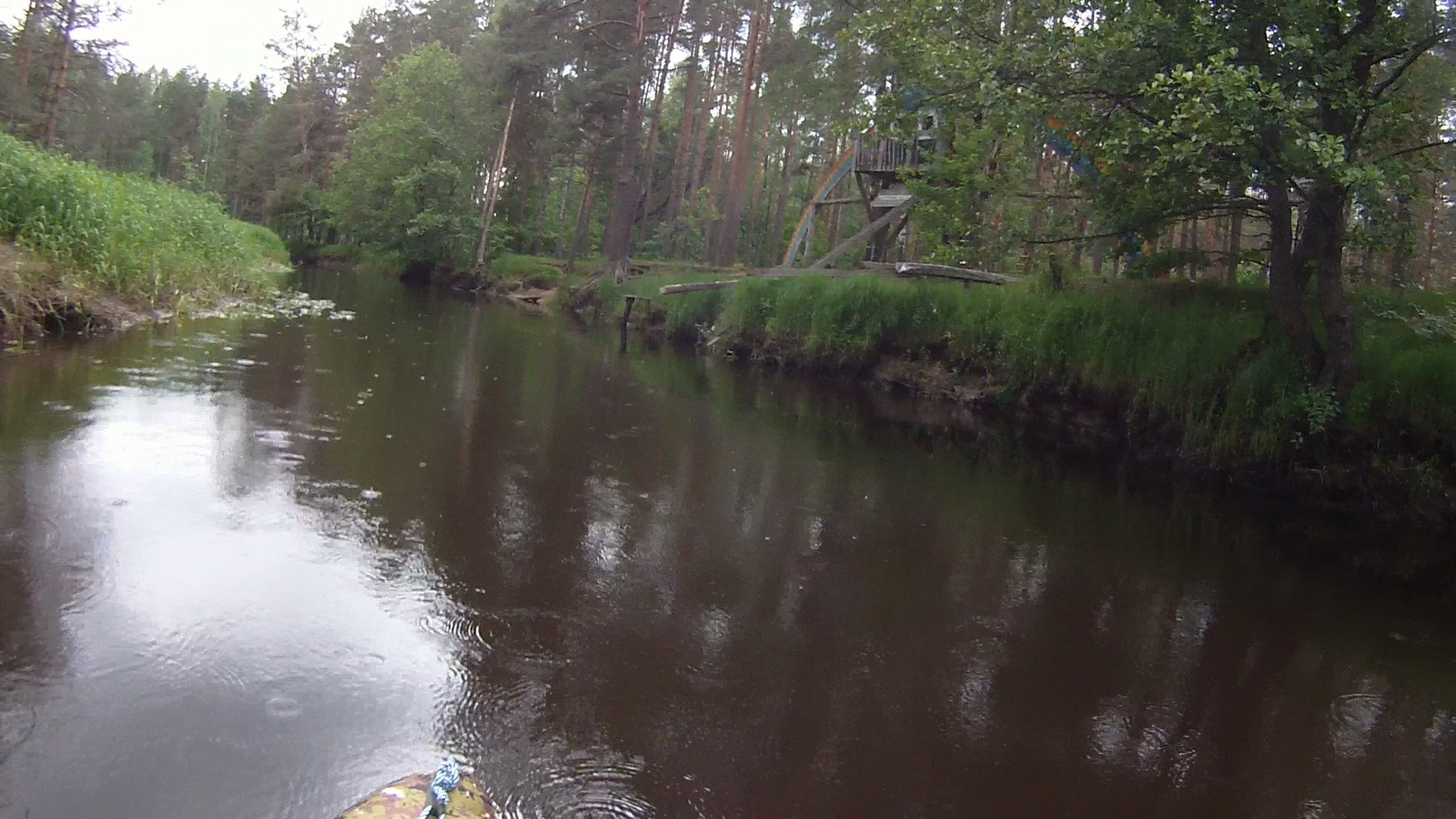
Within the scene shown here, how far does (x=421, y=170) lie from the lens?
120 ft

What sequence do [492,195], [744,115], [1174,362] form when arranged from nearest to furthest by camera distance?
1. [1174,362]
2. [744,115]
3. [492,195]

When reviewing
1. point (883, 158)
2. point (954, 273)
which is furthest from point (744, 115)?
point (954, 273)

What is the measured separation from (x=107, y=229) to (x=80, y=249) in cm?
76

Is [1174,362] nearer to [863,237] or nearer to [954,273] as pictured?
[954,273]

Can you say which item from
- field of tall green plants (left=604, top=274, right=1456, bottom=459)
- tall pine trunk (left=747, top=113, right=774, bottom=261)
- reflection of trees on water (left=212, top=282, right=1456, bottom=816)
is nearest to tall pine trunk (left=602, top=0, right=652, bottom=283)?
tall pine trunk (left=747, top=113, right=774, bottom=261)

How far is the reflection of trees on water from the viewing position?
3680 millimetres

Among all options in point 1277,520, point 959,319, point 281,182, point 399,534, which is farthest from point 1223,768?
point 281,182

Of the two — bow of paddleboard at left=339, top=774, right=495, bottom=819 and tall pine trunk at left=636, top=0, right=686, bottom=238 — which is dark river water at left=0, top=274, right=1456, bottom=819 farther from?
tall pine trunk at left=636, top=0, right=686, bottom=238

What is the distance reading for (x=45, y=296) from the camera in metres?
10.7

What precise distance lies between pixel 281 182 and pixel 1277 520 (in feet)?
183

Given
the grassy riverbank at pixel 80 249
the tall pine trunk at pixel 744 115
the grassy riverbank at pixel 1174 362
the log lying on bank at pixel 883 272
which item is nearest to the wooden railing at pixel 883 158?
the log lying on bank at pixel 883 272

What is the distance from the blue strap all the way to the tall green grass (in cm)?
1078

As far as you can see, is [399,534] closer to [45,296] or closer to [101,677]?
[101,677]

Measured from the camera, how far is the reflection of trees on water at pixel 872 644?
12.1ft
